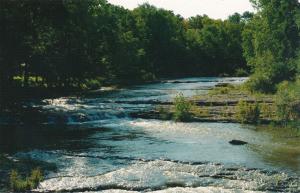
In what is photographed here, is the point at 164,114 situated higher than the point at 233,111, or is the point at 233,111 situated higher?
the point at 233,111

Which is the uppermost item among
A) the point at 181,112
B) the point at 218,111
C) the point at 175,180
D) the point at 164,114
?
the point at 181,112

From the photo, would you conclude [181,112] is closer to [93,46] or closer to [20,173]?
[20,173]

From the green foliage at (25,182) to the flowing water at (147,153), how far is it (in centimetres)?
48

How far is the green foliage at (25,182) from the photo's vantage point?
22969mm

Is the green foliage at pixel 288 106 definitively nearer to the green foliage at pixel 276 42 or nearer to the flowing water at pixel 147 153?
the flowing water at pixel 147 153

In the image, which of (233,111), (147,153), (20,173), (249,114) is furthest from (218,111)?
(20,173)

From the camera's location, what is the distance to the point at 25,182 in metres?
23.3

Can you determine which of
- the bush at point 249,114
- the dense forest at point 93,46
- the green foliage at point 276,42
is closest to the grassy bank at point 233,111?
the bush at point 249,114

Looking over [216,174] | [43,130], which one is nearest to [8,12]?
[43,130]

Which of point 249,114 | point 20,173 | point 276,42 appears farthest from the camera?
point 276,42

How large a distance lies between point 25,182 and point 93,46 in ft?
199

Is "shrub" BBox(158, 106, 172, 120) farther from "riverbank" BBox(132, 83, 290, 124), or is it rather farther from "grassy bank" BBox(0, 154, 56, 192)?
"grassy bank" BBox(0, 154, 56, 192)

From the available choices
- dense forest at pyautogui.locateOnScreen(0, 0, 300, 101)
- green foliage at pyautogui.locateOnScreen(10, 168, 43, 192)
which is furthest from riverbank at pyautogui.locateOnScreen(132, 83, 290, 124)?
green foliage at pyautogui.locateOnScreen(10, 168, 43, 192)

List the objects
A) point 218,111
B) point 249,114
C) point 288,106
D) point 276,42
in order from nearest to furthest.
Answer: point 288,106 → point 249,114 → point 218,111 → point 276,42
